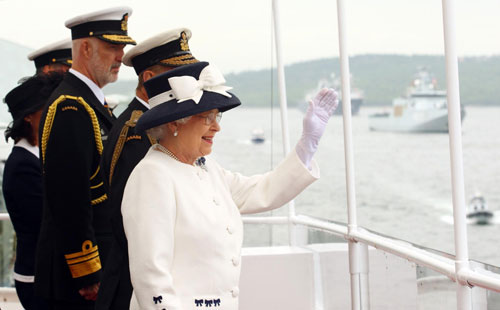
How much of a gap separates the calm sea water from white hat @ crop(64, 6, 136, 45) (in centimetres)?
3297

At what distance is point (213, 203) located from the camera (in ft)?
6.91

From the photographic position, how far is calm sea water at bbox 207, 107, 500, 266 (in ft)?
125

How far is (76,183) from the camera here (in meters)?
2.51

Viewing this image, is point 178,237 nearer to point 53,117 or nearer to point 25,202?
point 53,117

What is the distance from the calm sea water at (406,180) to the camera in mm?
38219

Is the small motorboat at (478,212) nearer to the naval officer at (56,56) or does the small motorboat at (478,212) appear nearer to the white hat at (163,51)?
the naval officer at (56,56)

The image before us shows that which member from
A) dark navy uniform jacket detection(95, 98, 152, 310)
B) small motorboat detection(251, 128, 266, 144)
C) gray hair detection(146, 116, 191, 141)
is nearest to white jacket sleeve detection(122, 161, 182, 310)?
gray hair detection(146, 116, 191, 141)

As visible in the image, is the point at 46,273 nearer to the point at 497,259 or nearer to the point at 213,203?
the point at 213,203

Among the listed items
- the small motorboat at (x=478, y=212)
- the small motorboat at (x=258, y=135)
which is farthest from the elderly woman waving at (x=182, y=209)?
the small motorboat at (x=478, y=212)

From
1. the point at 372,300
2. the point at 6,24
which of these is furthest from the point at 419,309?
→ the point at 6,24

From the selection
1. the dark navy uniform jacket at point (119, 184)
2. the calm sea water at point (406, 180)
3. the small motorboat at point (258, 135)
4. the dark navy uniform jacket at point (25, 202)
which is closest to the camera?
the dark navy uniform jacket at point (119, 184)

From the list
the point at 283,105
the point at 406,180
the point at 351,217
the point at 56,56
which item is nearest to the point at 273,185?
the point at 351,217

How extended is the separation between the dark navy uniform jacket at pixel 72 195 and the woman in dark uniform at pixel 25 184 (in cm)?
36

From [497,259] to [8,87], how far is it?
35.2 m
